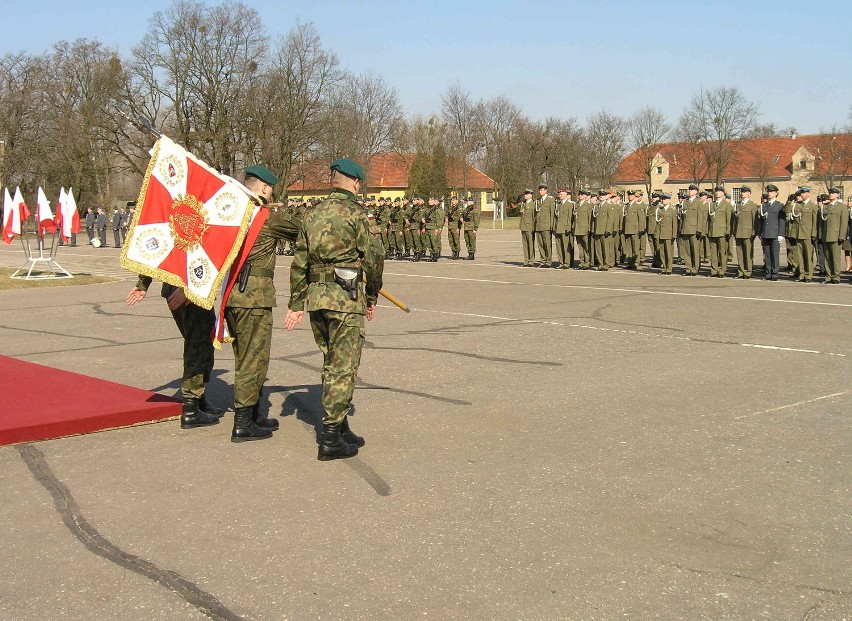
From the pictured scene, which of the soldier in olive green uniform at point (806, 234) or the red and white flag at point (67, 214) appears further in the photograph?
the red and white flag at point (67, 214)

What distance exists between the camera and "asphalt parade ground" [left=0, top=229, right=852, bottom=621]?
13.6 feet

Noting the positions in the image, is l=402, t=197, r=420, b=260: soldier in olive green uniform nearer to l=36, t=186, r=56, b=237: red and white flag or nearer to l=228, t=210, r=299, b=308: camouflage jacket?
l=36, t=186, r=56, b=237: red and white flag

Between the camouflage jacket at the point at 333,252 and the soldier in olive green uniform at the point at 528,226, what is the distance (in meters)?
18.6

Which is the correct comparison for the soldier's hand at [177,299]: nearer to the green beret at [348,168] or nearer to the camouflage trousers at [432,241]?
the green beret at [348,168]

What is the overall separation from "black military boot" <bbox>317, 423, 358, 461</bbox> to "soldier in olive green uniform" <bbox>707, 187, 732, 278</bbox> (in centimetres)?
1615

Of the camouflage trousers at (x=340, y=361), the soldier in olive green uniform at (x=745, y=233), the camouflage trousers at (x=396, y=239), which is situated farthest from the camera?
the camouflage trousers at (x=396, y=239)

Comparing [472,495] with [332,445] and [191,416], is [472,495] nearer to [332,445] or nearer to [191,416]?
[332,445]

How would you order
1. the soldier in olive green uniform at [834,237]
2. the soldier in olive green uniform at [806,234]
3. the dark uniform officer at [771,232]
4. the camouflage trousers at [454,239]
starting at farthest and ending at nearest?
the camouflage trousers at [454,239]
the dark uniform officer at [771,232]
the soldier in olive green uniform at [806,234]
the soldier in olive green uniform at [834,237]

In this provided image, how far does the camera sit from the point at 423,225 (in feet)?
91.2

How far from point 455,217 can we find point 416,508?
23.4 m

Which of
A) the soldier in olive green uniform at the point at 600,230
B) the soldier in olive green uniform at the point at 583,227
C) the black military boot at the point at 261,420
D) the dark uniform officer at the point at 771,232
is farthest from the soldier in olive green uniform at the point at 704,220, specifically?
the black military boot at the point at 261,420

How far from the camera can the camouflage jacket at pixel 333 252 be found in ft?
20.4

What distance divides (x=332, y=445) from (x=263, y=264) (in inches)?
57.5

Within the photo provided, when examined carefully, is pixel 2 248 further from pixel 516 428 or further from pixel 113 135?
pixel 516 428
